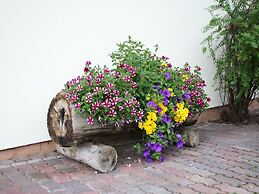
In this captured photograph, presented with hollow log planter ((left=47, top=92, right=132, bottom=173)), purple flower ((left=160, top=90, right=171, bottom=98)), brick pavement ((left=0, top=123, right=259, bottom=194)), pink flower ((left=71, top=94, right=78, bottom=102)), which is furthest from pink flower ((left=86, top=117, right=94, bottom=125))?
purple flower ((left=160, top=90, right=171, bottom=98))

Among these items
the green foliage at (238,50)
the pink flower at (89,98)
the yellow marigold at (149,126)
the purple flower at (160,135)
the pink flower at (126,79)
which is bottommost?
the purple flower at (160,135)

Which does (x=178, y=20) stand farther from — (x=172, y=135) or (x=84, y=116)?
(x=84, y=116)

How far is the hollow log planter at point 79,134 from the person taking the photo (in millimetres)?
3955

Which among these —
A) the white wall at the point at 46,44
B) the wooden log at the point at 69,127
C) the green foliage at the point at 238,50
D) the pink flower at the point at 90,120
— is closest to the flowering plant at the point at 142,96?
the pink flower at the point at 90,120

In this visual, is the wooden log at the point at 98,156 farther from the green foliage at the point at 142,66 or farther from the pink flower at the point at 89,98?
the green foliage at the point at 142,66

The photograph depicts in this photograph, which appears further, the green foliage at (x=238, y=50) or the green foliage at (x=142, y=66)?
the green foliage at (x=238, y=50)

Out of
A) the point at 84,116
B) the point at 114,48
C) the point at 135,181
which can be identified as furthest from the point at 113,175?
the point at 114,48

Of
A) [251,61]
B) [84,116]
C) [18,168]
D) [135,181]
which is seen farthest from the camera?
[251,61]

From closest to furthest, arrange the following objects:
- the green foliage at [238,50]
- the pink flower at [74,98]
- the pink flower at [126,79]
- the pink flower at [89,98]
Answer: the pink flower at [89,98]
the pink flower at [74,98]
the pink flower at [126,79]
the green foliage at [238,50]

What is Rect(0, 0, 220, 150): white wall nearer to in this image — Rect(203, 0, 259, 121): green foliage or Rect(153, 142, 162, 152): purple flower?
Rect(203, 0, 259, 121): green foliage

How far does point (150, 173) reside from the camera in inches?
156

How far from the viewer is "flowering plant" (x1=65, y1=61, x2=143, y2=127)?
3.84 m

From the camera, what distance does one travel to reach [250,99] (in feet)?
20.3

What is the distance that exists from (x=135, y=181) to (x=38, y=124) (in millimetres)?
1674
